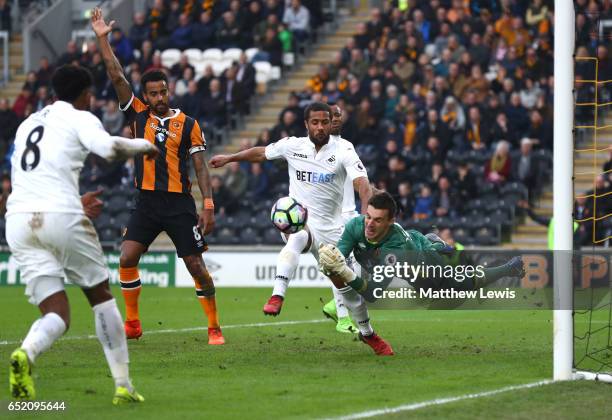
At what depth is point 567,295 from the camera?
927 cm

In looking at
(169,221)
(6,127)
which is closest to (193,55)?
(6,127)

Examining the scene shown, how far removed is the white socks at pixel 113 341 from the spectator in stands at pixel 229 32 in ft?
76.9

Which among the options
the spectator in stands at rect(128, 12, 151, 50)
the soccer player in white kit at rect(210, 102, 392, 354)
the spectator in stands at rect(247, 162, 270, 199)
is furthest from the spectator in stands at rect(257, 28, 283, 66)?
the soccer player in white kit at rect(210, 102, 392, 354)

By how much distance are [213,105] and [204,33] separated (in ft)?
10.2

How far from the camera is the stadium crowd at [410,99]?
24.3m

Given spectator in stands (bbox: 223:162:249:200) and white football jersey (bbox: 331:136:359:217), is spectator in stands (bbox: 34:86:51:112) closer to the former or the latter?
spectator in stands (bbox: 223:162:249:200)

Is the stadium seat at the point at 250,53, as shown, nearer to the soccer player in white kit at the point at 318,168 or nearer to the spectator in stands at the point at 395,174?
the spectator in stands at the point at 395,174

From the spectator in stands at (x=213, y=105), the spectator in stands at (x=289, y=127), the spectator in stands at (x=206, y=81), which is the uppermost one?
the spectator in stands at (x=206, y=81)

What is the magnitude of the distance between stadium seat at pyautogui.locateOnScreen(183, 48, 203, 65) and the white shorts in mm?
23464

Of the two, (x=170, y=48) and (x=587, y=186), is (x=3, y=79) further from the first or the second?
(x=587, y=186)

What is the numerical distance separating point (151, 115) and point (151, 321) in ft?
13.2

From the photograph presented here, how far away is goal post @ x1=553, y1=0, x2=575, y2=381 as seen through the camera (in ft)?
30.0

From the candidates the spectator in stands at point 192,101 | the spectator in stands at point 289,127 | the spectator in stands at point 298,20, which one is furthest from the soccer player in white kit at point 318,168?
the spectator in stands at point 298,20

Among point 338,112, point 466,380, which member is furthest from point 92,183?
point 466,380
